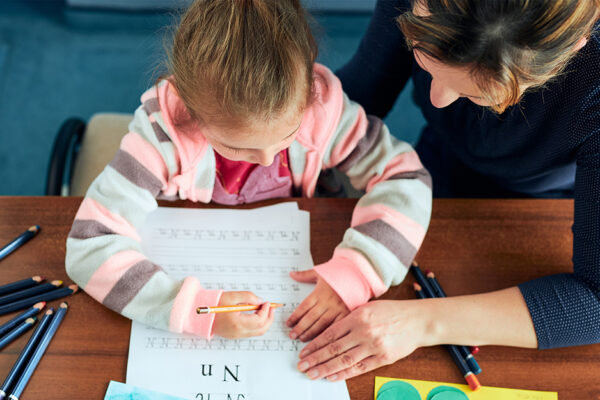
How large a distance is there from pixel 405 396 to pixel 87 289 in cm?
47

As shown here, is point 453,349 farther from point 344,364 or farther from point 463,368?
point 344,364

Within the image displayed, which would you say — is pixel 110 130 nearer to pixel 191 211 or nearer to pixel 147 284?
pixel 191 211

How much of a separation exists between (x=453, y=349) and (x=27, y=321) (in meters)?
0.60

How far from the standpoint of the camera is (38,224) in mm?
→ 855

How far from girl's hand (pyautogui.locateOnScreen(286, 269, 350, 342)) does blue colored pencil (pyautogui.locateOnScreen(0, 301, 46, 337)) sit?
0.35 m

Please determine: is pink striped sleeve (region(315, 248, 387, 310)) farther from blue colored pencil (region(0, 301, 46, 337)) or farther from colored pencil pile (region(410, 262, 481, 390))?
blue colored pencil (region(0, 301, 46, 337))

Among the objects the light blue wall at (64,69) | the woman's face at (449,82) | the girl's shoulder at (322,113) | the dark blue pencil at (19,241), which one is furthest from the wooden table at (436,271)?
the light blue wall at (64,69)

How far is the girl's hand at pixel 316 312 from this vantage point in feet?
2.57

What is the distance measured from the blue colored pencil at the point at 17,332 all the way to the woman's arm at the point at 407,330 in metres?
0.38

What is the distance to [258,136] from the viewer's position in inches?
27.9

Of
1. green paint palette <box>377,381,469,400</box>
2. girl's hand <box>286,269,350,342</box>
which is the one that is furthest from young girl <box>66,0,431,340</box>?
green paint palette <box>377,381,469,400</box>

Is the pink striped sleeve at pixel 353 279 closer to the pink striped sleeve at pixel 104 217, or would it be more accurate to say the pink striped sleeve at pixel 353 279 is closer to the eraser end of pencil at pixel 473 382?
the eraser end of pencil at pixel 473 382

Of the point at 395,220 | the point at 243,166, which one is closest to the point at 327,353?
the point at 395,220

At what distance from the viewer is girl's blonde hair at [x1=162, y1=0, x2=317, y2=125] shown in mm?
655
